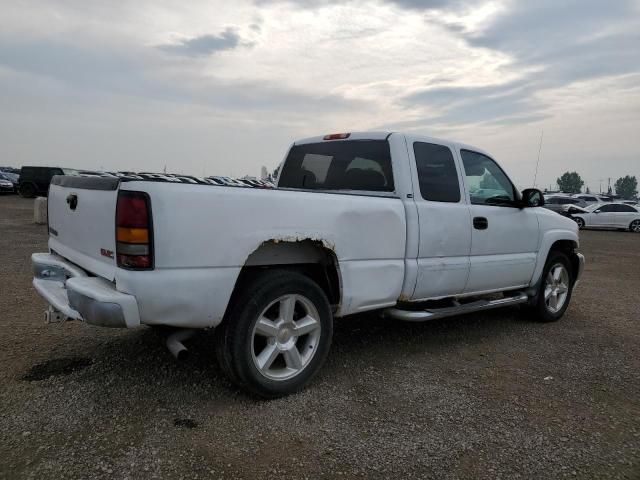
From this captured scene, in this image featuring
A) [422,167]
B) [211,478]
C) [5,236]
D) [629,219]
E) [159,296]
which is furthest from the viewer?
[629,219]

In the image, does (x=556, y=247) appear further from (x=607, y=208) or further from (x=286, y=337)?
(x=607, y=208)

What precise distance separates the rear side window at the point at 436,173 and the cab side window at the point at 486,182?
235 mm

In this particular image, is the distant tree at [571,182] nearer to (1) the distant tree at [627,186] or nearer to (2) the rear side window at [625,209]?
(1) the distant tree at [627,186]

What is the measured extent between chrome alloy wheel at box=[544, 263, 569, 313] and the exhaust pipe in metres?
4.09

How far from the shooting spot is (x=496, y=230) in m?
4.81

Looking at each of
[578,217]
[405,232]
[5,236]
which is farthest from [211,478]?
[578,217]

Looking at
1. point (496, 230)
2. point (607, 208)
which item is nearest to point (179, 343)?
point (496, 230)

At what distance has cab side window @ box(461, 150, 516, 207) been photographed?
4.74m

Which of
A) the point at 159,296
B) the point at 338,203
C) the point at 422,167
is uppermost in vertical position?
the point at 422,167

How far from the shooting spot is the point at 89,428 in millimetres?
2896

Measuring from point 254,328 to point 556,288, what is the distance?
4.06 m

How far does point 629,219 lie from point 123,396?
85.5 feet

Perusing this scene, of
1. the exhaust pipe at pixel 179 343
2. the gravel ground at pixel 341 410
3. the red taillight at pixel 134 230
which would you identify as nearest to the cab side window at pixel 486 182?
the gravel ground at pixel 341 410

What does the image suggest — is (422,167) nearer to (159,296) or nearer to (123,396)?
(159,296)
